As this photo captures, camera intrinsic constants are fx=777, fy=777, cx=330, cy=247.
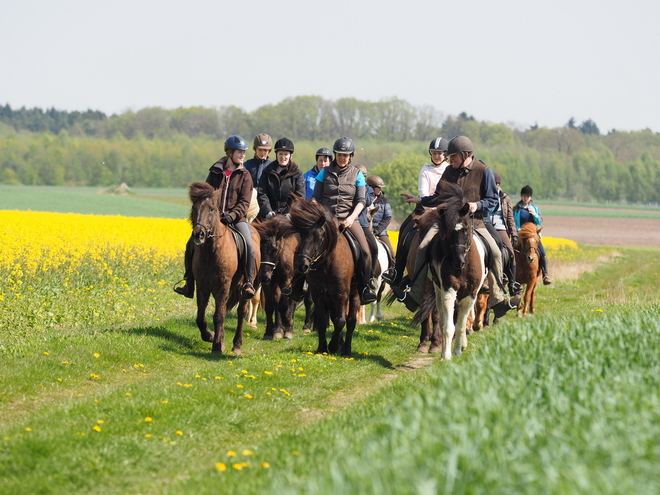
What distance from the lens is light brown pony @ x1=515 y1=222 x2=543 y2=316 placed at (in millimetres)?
17141

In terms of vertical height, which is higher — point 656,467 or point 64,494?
point 656,467

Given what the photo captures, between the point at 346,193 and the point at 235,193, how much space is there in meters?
1.65

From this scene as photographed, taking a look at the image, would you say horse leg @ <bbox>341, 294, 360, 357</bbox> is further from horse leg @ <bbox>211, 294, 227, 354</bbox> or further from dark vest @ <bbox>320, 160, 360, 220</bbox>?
horse leg @ <bbox>211, 294, 227, 354</bbox>

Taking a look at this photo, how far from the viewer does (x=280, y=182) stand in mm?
13242

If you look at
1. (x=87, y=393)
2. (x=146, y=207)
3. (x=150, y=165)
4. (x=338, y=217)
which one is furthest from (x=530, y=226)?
(x=150, y=165)

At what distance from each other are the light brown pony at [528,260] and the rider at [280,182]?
250 inches

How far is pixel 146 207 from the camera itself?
6712cm

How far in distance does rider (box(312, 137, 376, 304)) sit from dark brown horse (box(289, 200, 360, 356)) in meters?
0.23

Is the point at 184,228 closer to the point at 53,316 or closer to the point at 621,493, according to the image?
the point at 53,316

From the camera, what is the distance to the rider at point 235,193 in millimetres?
11328

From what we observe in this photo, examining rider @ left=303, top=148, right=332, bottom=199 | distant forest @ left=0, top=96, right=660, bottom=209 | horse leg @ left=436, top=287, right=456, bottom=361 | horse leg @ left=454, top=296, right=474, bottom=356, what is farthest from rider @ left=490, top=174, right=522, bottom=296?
distant forest @ left=0, top=96, right=660, bottom=209

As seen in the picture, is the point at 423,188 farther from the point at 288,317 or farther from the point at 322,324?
the point at 288,317

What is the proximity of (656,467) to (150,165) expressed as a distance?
10901cm

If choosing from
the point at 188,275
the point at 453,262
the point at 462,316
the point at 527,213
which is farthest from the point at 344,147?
the point at 527,213
